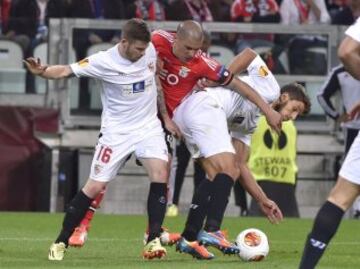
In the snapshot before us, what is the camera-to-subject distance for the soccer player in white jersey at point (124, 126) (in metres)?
11.9

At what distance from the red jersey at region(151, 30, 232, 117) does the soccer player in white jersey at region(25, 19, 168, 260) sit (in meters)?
0.33

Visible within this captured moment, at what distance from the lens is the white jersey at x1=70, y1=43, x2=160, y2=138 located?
12.0 metres

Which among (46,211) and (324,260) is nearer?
→ (324,260)

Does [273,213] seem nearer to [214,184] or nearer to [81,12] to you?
[214,184]

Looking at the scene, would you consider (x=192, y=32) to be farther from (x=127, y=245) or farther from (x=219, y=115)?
(x=127, y=245)

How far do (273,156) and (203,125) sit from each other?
736 centimetres

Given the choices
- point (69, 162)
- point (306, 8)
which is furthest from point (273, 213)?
point (306, 8)

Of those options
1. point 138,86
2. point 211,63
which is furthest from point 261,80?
point 138,86

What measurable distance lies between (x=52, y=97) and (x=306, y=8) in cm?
421

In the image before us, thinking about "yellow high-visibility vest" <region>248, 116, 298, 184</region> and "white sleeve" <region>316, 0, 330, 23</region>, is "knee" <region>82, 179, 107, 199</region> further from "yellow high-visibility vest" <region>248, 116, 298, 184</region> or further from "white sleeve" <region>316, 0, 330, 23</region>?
"white sleeve" <region>316, 0, 330, 23</region>

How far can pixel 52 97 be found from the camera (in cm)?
2103

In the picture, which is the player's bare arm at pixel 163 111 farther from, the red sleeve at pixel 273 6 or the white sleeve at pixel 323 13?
the white sleeve at pixel 323 13

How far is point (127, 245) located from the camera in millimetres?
13734

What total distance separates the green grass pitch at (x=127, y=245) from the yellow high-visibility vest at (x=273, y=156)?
2.84 ft
